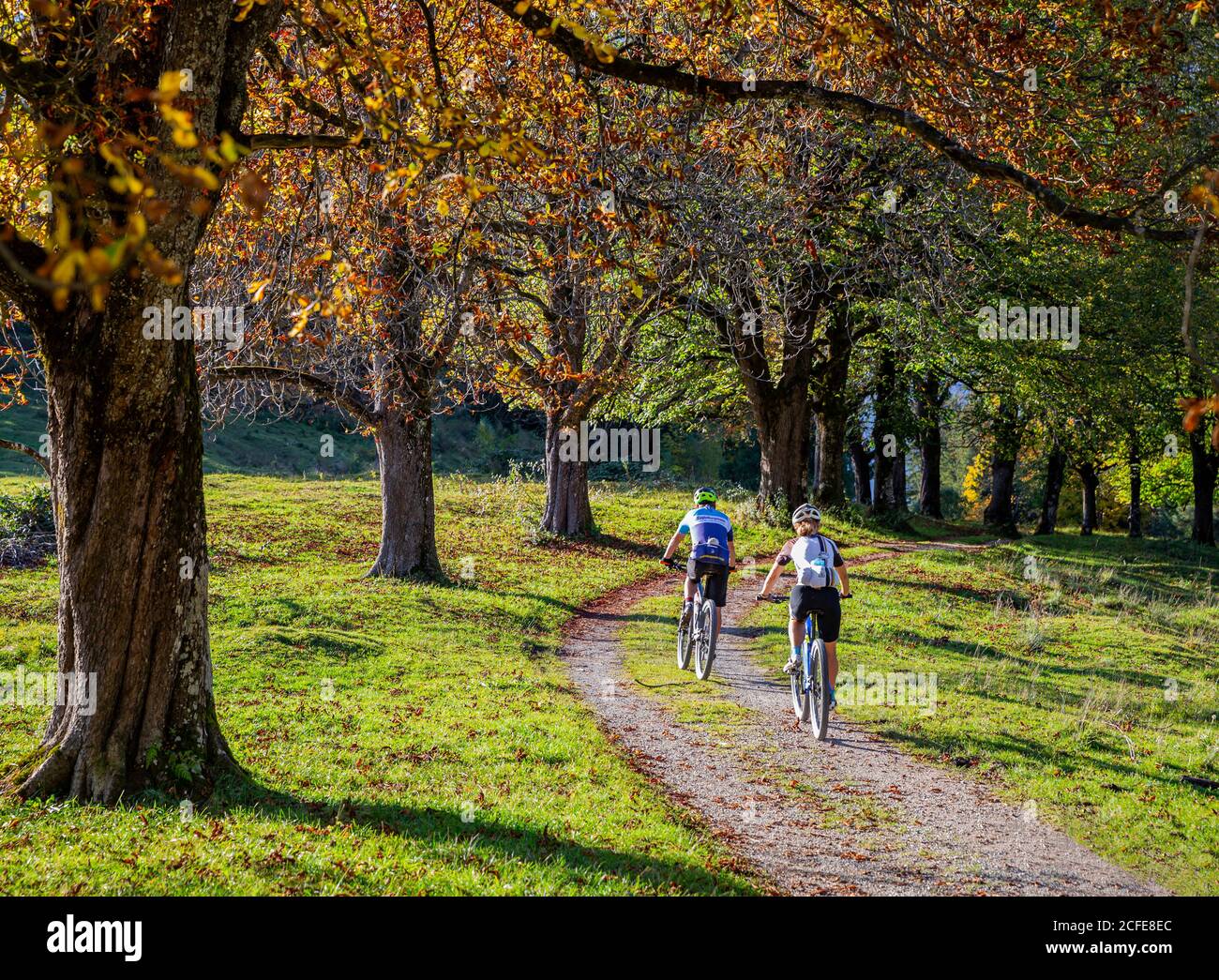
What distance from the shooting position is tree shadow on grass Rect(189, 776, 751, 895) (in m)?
6.97

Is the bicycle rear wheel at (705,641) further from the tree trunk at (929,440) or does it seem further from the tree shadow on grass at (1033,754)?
the tree trunk at (929,440)

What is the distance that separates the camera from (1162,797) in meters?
9.90

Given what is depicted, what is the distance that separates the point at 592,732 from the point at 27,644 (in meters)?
8.50

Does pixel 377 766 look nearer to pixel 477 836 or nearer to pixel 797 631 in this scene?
pixel 477 836

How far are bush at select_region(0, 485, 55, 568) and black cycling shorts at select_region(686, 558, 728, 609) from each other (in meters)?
14.2

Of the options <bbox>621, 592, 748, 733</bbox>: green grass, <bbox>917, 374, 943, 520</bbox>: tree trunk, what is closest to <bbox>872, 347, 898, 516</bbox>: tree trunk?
<bbox>917, 374, 943, 520</bbox>: tree trunk

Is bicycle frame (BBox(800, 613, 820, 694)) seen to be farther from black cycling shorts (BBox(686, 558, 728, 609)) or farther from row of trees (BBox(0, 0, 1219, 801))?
row of trees (BBox(0, 0, 1219, 801))

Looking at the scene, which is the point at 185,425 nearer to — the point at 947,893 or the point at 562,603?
the point at 947,893

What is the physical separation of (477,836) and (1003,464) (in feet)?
112

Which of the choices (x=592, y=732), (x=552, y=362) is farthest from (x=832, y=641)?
(x=552, y=362)

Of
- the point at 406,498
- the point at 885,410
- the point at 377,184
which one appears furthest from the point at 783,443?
the point at 377,184

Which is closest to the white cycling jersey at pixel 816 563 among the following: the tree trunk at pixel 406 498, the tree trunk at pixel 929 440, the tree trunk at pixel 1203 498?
the tree trunk at pixel 406 498

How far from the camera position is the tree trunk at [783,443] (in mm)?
30516

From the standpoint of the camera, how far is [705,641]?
47.0ft
